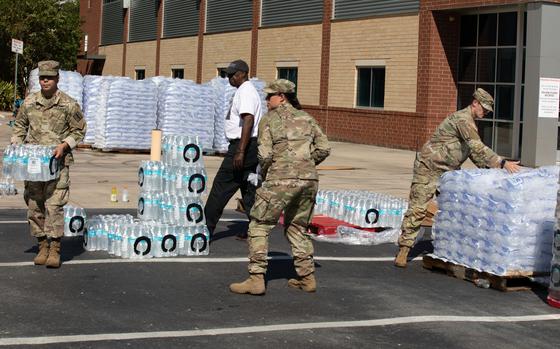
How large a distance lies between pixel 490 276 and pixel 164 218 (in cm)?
369

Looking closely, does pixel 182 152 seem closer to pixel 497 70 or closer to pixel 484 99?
pixel 484 99

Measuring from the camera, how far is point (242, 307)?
7914 millimetres

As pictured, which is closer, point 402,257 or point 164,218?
point 402,257

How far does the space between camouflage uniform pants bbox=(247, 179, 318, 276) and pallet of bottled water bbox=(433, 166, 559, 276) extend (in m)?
1.88

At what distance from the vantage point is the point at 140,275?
909 cm

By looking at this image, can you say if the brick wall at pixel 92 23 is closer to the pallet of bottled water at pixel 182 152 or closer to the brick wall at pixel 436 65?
the brick wall at pixel 436 65

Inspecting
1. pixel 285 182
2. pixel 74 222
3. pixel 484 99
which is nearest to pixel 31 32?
pixel 74 222

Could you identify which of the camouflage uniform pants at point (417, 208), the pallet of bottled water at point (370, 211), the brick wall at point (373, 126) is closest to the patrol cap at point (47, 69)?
the camouflage uniform pants at point (417, 208)

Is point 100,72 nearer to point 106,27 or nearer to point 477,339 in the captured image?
point 106,27

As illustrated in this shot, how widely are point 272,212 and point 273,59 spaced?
1245 inches

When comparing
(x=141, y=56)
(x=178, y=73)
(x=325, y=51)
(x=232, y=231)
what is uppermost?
(x=141, y=56)

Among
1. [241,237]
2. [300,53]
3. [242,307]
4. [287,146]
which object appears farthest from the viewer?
[300,53]

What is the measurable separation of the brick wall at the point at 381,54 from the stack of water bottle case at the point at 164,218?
68.8ft

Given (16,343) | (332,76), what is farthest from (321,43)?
(16,343)
